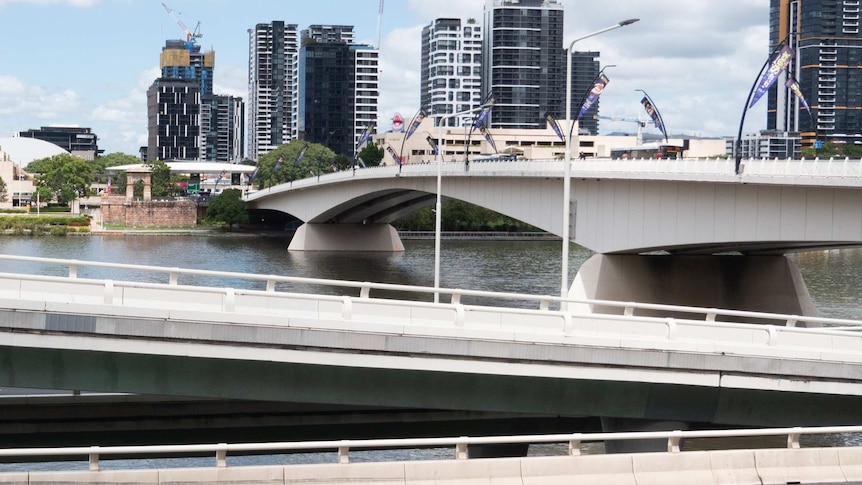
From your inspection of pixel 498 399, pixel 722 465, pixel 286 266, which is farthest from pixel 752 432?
pixel 286 266

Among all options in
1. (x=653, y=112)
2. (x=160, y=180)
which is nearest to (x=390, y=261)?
(x=653, y=112)

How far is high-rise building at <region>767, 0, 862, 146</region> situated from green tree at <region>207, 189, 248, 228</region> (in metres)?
53.1

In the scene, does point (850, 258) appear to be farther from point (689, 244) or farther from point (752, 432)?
point (752, 432)

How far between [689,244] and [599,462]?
29.3 metres

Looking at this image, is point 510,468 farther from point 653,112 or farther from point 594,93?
point 653,112

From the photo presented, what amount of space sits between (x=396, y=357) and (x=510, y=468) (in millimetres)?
3199

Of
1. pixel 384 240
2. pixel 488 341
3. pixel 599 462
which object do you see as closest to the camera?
pixel 599 462

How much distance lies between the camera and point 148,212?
136 metres

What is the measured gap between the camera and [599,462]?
731 inches

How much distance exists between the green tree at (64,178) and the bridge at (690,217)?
95.5 metres

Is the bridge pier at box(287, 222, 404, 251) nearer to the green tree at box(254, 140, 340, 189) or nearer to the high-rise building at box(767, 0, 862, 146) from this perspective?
the high-rise building at box(767, 0, 862, 146)

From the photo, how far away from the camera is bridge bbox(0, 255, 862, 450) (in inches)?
772

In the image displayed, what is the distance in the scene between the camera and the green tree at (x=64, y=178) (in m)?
154

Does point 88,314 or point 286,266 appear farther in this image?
point 286,266
